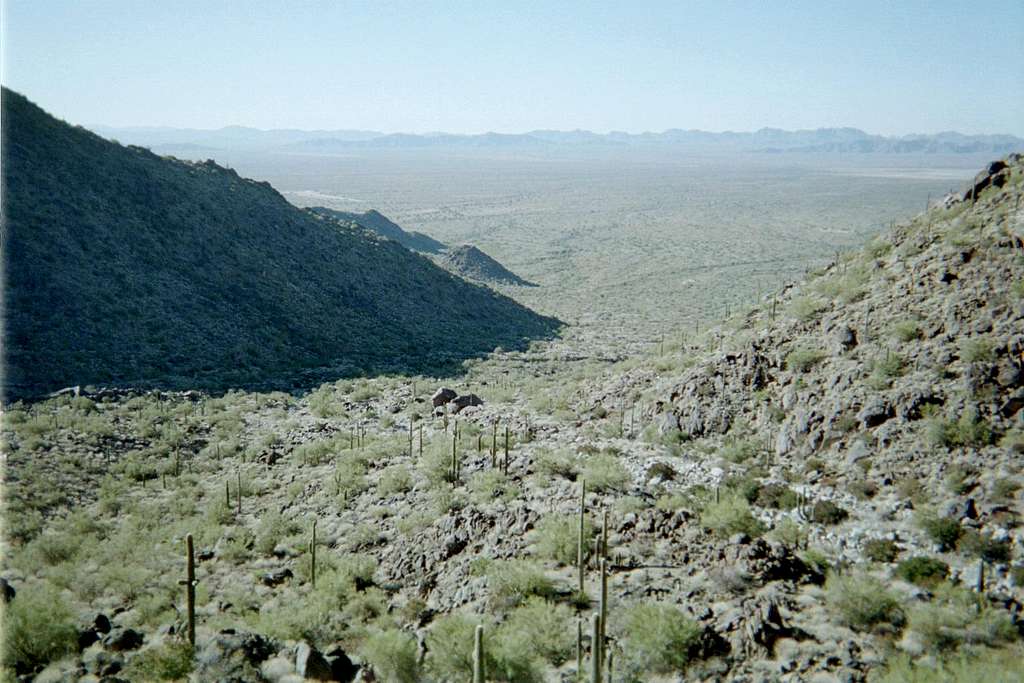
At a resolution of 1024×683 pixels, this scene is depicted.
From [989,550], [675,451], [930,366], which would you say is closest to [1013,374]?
[930,366]

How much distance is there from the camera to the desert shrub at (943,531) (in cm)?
1003

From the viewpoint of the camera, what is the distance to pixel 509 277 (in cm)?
6316

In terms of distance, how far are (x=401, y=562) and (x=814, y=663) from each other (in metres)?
7.02

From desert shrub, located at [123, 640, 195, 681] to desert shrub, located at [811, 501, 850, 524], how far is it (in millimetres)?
9775

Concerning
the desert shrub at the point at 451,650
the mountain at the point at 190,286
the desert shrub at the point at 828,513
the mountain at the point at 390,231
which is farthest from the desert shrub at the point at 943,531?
the mountain at the point at 390,231

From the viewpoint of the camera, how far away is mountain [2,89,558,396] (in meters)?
28.8

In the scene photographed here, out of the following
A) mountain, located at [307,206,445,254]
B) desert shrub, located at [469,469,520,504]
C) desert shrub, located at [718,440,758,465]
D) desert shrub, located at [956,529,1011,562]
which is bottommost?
desert shrub, located at [469,469,520,504]

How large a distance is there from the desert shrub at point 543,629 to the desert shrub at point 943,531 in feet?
18.7

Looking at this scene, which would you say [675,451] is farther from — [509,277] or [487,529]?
[509,277]

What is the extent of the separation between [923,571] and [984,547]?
43.8 inches

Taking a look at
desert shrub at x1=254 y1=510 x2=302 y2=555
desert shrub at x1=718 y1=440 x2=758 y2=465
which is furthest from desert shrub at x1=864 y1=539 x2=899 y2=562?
desert shrub at x1=254 y1=510 x2=302 y2=555

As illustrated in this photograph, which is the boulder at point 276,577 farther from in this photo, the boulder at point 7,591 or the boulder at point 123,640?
the boulder at point 7,591

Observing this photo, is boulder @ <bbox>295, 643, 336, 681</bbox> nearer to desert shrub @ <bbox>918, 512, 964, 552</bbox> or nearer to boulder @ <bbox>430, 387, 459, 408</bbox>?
desert shrub @ <bbox>918, 512, 964, 552</bbox>

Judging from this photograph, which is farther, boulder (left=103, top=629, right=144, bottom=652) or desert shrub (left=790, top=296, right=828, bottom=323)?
desert shrub (left=790, top=296, right=828, bottom=323)
